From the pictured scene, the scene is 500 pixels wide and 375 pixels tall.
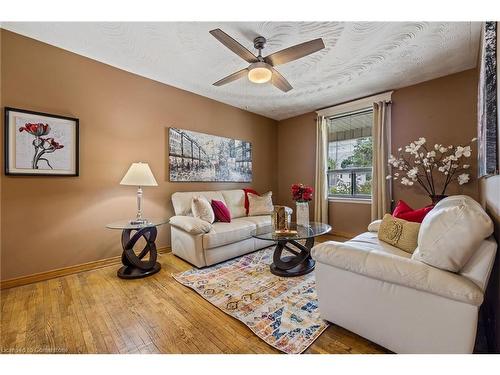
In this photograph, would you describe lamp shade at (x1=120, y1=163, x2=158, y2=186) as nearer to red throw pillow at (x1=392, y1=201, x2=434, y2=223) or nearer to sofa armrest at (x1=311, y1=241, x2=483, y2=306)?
sofa armrest at (x1=311, y1=241, x2=483, y2=306)

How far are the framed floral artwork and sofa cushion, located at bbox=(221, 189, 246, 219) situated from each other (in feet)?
6.77

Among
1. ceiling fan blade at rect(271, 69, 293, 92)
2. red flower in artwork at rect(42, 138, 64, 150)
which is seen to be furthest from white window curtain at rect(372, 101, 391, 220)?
red flower in artwork at rect(42, 138, 64, 150)

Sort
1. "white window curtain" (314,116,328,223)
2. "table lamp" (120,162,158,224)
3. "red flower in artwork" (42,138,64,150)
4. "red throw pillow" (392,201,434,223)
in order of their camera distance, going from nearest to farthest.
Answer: "red throw pillow" (392,201,434,223) < "red flower in artwork" (42,138,64,150) < "table lamp" (120,162,158,224) < "white window curtain" (314,116,328,223)

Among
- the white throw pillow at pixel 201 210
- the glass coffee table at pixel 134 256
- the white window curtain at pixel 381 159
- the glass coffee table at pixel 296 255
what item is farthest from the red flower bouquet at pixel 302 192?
the glass coffee table at pixel 134 256

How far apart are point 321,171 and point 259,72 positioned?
2.65 m

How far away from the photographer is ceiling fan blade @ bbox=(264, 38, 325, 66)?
187cm

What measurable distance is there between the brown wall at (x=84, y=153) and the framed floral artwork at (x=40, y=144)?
0.26ft

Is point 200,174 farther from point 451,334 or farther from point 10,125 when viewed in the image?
point 451,334

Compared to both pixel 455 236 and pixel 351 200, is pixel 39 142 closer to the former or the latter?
pixel 455 236

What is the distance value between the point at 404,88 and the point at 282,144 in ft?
7.96

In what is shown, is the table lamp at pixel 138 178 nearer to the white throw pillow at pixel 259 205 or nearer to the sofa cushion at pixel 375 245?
the white throw pillow at pixel 259 205

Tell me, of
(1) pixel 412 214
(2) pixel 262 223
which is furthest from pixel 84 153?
(1) pixel 412 214

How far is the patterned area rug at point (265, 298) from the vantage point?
153 centimetres
